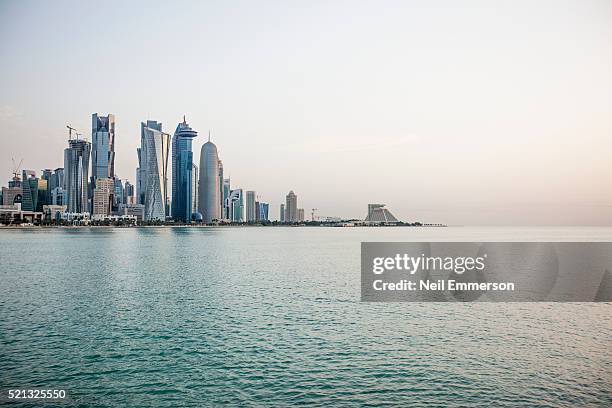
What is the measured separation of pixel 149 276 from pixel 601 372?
79979 millimetres

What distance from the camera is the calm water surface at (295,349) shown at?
32.2 m

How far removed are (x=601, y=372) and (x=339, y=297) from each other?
1464 inches

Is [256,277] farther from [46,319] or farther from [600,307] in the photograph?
[600,307]

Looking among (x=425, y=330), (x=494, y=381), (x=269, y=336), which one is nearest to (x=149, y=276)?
(x=269, y=336)

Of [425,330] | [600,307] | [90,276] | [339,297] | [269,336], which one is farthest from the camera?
[90,276]

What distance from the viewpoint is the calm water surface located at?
106 ft

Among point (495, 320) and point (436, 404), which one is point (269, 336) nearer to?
point (436, 404)

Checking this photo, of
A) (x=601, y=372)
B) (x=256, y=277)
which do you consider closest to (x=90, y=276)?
(x=256, y=277)

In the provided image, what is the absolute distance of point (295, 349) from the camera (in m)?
41.3

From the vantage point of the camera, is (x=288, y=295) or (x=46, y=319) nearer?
(x=46, y=319)

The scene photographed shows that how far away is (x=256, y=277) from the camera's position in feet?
305

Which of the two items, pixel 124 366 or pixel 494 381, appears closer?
pixel 494 381

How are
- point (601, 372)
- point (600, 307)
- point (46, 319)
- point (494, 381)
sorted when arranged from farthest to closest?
1. point (600, 307)
2. point (46, 319)
3. point (601, 372)
4. point (494, 381)

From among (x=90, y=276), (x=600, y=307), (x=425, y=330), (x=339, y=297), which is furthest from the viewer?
(x=90, y=276)
